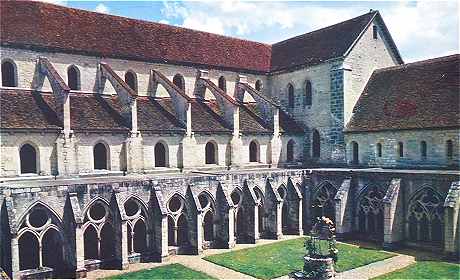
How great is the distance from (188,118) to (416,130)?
1582 cm

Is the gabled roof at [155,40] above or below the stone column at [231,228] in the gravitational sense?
above

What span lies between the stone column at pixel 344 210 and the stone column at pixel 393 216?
296 centimetres

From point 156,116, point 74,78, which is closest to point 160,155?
point 156,116

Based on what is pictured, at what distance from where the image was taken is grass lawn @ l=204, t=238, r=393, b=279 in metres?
20.7

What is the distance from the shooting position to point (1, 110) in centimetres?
2444

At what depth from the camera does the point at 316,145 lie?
118ft

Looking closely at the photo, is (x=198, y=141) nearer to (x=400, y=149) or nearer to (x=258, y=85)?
(x=258, y=85)

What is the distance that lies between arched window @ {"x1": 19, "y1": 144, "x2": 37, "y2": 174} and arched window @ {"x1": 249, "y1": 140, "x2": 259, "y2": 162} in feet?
53.6

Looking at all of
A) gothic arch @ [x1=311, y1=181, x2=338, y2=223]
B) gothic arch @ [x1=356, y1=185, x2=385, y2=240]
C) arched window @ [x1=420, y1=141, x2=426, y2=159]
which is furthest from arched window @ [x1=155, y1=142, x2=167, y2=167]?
arched window @ [x1=420, y1=141, x2=426, y2=159]

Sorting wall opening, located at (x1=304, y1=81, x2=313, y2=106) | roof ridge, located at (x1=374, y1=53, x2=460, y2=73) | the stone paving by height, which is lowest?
the stone paving

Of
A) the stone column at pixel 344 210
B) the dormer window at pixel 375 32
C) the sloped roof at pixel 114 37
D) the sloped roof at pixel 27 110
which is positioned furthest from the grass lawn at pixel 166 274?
the dormer window at pixel 375 32

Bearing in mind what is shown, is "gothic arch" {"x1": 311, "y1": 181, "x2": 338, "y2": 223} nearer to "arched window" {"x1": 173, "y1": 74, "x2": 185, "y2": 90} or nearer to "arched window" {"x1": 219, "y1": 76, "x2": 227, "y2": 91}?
"arched window" {"x1": 219, "y1": 76, "x2": 227, "y2": 91}

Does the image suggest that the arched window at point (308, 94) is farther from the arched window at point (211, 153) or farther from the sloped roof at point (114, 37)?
the arched window at point (211, 153)

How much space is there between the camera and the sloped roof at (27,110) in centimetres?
2395
